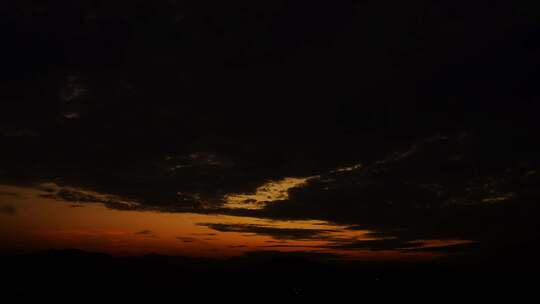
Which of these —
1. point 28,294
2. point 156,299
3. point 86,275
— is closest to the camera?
point 28,294

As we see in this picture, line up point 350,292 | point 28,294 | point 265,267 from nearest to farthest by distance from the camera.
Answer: point 28,294, point 350,292, point 265,267

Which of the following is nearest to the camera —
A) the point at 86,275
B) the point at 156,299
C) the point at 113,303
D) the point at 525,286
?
the point at 113,303

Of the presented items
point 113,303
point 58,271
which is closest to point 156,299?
point 113,303

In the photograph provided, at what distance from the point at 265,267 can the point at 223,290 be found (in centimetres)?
2669

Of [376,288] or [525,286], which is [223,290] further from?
[525,286]

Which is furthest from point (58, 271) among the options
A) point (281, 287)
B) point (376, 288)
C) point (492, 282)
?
point (492, 282)

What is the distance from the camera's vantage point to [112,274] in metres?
79.3

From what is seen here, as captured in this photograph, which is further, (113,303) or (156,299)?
(156,299)

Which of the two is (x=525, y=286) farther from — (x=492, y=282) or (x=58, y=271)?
(x=58, y=271)

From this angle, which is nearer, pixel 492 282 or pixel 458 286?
pixel 458 286

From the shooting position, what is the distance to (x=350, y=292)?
8762 cm

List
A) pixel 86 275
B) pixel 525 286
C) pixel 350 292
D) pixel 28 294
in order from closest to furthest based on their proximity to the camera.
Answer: pixel 28 294, pixel 86 275, pixel 525 286, pixel 350 292

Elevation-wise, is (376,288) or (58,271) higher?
(58,271)

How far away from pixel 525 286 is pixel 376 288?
2974cm
